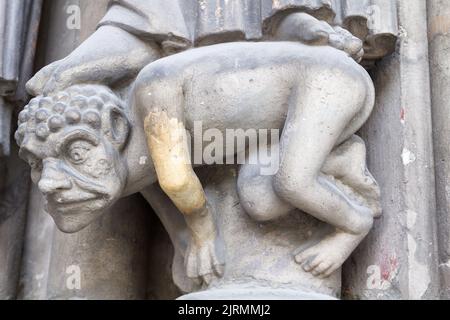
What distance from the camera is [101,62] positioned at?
5.59ft

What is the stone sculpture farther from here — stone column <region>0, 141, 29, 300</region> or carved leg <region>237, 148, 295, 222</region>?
stone column <region>0, 141, 29, 300</region>

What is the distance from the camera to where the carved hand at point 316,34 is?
66.2 inches

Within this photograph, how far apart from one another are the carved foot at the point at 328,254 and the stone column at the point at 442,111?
7.1 inches

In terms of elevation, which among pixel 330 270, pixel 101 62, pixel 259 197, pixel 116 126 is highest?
pixel 101 62

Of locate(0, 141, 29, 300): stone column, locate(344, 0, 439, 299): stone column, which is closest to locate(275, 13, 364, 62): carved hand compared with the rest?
locate(344, 0, 439, 299): stone column

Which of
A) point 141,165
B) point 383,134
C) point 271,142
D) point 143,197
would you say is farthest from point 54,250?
point 383,134

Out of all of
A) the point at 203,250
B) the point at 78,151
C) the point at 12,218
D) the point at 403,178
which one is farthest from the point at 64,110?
the point at 403,178

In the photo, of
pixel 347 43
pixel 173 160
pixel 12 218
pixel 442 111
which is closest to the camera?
pixel 173 160

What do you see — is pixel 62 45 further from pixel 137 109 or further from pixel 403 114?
pixel 403 114

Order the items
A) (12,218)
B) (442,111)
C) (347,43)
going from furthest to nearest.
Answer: (12,218) < (442,111) < (347,43)

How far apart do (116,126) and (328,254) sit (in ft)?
1.34

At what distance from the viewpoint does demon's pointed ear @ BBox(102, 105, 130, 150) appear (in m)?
1.66

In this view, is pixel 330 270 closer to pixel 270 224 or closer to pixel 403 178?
pixel 270 224

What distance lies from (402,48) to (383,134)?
6.4 inches
